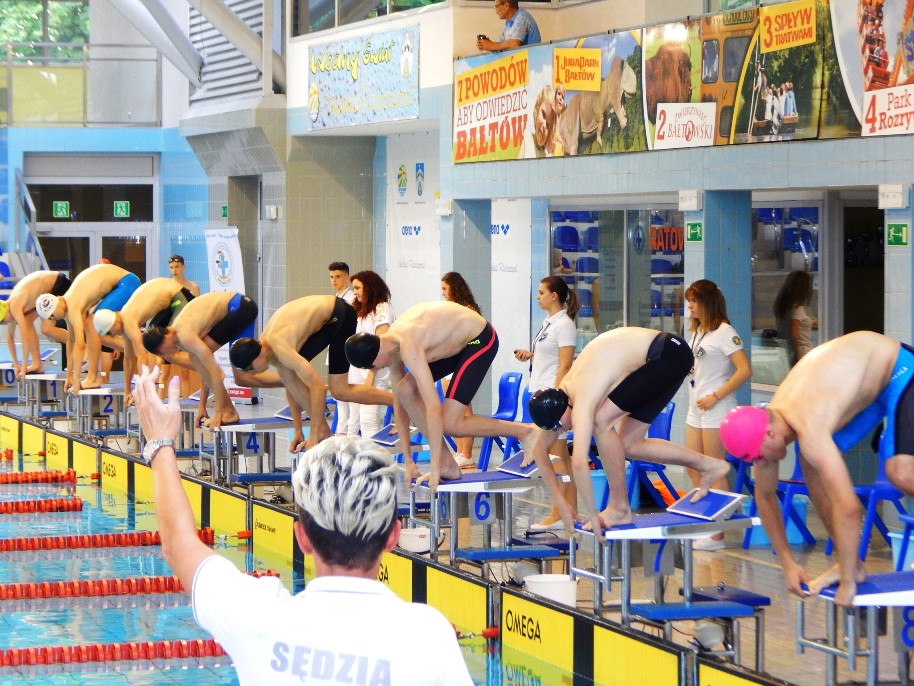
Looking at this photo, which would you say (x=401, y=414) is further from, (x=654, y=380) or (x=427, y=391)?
(x=654, y=380)

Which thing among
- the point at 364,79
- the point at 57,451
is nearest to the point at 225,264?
the point at 364,79

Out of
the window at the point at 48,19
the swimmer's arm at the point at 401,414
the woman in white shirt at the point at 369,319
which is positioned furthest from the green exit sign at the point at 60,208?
the swimmer's arm at the point at 401,414

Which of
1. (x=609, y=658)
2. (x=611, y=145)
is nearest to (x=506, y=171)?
(x=611, y=145)

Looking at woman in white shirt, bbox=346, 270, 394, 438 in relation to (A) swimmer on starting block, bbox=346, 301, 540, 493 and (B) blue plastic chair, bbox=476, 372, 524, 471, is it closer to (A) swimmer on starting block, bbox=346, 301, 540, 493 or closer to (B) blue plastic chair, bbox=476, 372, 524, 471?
(B) blue plastic chair, bbox=476, 372, 524, 471

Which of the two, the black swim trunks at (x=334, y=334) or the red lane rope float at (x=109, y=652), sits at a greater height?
the black swim trunks at (x=334, y=334)

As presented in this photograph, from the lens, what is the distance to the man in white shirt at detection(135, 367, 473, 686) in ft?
6.49

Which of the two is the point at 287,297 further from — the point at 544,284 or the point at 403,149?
the point at 544,284

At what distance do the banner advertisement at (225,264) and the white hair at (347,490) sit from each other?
13465mm

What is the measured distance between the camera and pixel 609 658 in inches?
226

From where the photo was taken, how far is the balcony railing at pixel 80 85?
2005 centimetres

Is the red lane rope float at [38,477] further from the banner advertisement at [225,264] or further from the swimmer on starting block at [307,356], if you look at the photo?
the banner advertisement at [225,264]

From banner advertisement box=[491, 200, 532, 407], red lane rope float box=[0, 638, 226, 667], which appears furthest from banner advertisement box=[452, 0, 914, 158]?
red lane rope float box=[0, 638, 226, 667]

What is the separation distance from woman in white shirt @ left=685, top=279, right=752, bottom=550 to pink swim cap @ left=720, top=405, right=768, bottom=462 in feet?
10.5

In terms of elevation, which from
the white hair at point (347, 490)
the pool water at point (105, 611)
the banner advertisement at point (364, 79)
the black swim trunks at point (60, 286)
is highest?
the banner advertisement at point (364, 79)
